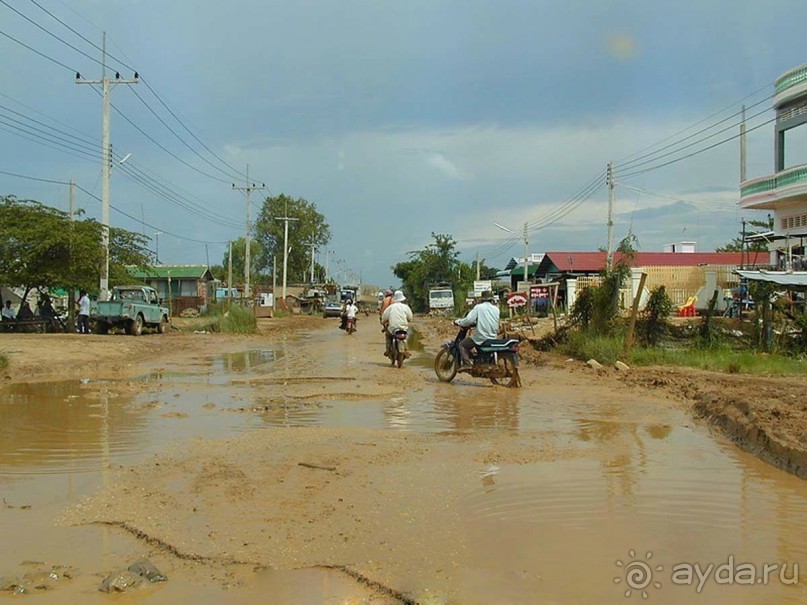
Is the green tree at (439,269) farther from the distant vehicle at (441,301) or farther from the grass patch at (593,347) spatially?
the grass patch at (593,347)

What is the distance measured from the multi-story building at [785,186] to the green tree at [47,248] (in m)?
26.6

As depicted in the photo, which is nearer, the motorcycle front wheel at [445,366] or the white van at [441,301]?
the motorcycle front wheel at [445,366]

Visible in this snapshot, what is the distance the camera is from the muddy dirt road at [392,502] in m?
4.64

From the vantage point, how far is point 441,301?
218ft

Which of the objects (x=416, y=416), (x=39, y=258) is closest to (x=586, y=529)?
(x=416, y=416)

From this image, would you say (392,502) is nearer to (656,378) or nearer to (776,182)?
(656,378)

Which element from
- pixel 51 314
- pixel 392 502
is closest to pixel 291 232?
pixel 51 314

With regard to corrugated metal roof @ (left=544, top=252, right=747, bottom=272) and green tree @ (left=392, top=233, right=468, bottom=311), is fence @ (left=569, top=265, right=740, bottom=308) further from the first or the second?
green tree @ (left=392, top=233, right=468, bottom=311)

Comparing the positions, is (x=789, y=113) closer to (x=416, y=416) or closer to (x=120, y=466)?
(x=416, y=416)

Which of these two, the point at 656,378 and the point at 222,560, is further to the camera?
the point at 656,378

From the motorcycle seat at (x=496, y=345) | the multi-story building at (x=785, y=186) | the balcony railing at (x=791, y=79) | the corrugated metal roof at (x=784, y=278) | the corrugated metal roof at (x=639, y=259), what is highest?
the balcony railing at (x=791, y=79)

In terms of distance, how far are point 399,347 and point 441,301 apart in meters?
48.5

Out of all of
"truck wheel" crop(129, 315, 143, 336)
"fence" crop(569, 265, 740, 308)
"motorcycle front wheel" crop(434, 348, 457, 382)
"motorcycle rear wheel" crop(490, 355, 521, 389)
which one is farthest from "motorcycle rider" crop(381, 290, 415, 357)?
"truck wheel" crop(129, 315, 143, 336)

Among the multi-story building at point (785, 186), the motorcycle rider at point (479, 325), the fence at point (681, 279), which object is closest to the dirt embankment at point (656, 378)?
the motorcycle rider at point (479, 325)
